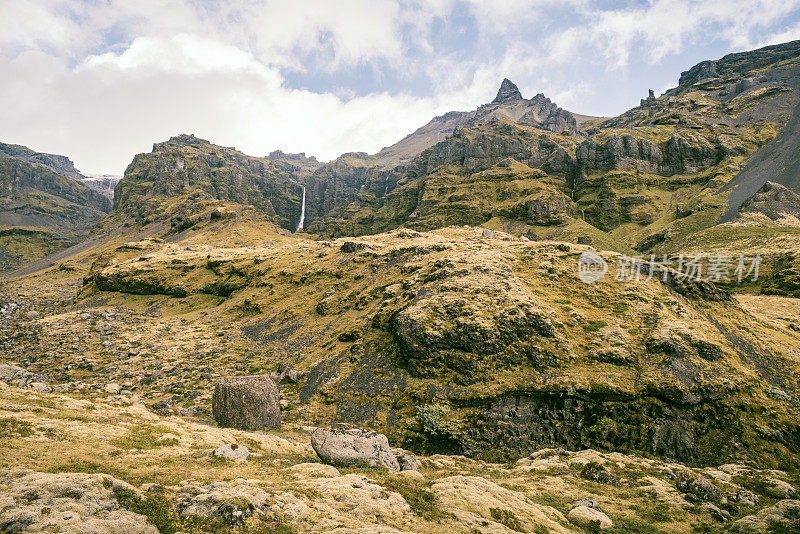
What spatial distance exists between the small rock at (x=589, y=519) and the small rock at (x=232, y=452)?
1945cm

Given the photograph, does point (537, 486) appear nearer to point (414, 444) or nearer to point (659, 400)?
point (414, 444)

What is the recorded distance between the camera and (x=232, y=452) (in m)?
18.9

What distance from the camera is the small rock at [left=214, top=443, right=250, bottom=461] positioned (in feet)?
59.9

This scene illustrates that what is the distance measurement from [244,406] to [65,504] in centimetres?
1978

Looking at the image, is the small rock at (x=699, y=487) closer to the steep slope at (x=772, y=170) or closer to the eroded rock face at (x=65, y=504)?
the eroded rock face at (x=65, y=504)

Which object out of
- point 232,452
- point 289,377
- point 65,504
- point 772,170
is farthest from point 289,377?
point 772,170

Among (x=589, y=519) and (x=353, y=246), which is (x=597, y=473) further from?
(x=353, y=246)

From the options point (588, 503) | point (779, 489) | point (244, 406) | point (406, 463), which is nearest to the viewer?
point (588, 503)

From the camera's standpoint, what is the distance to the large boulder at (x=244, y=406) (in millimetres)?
28047

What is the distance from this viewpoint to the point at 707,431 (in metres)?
27.2

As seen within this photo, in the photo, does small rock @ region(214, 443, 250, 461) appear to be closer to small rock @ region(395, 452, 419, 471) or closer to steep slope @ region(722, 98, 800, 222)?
small rock @ region(395, 452, 419, 471)

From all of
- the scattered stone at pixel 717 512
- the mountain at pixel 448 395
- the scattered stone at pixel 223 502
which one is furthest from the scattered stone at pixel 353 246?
the scattered stone at pixel 717 512

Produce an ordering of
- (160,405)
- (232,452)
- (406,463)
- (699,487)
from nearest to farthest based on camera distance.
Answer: (232,452)
(699,487)
(406,463)
(160,405)

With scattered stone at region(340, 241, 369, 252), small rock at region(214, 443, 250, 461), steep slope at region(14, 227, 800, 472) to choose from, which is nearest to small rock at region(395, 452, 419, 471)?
steep slope at region(14, 227, 800, 472)
